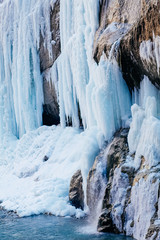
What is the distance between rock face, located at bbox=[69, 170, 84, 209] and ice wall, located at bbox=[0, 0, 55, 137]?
7.62 metres

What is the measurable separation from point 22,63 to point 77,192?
9659 millimetres

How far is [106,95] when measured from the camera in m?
10.0

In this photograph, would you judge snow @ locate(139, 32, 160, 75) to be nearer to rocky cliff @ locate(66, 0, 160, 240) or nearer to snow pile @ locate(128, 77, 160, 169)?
rocky cliff @ locate(66, 0, 160, 240)

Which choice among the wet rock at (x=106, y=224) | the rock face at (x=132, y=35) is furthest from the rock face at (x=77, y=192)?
the rock face at (x=132, y=35)

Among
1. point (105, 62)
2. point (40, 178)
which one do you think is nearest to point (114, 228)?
point (105, 62)

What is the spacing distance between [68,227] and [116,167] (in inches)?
74.5

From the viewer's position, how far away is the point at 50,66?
17438 mm

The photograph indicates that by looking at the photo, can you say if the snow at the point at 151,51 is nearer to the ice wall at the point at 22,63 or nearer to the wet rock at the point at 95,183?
the wet rock at the point at 95,183

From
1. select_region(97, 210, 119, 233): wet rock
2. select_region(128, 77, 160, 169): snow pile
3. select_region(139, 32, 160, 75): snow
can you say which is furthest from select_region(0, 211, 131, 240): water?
select_region(139, 32, 160, 75): snow

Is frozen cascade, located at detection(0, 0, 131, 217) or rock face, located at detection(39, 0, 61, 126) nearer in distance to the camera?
frozen cascade, located at detection(0, 0, 131, 217)

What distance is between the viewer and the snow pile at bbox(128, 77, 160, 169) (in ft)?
24.5

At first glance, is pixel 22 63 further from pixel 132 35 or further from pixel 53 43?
pixel 132 35

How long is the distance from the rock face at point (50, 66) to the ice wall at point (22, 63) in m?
0.24

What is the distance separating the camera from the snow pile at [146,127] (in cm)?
746
